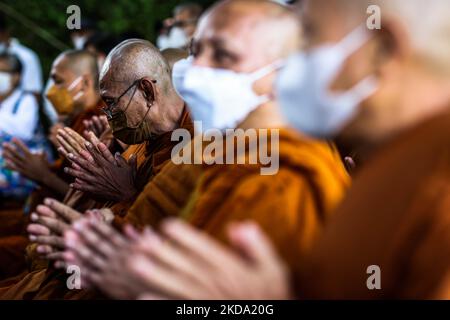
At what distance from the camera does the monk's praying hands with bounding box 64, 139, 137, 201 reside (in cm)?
393

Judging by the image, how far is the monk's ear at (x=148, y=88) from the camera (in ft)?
13.4

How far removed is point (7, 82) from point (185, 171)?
166 inches

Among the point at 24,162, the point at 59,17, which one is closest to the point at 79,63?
the point at 24,162

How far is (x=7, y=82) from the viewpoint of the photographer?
6973 mm

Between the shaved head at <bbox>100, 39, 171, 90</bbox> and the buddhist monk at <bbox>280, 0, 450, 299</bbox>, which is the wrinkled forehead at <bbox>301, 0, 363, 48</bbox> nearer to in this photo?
the buddhist monk at <bbox>280, 0, 450, 299</bbox>

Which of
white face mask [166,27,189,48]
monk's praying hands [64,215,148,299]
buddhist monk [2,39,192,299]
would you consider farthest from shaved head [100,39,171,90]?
white face mask [166,27,189,48]

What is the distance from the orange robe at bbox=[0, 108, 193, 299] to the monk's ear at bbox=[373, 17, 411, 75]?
1.90 meters

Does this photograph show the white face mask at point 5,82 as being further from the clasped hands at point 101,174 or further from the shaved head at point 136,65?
the clasped hands at point 101,174

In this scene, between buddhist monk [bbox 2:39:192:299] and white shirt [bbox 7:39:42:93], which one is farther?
white shirt [bbox 7:39:42:93]

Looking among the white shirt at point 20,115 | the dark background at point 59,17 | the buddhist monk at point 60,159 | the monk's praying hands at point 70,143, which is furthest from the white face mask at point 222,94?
the dark background at point 59,17

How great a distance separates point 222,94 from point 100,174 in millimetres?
1328

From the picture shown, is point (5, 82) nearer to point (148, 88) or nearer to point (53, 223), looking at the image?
point (148, 88)

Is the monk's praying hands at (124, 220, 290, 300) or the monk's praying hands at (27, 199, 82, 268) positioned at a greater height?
the monk's praying hands at (124, 220, 290, 300)

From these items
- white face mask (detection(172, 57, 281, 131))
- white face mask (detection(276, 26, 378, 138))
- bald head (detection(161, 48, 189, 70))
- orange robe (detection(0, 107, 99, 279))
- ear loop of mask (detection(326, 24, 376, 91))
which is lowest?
orange robe (detection(0, 107, 99, 279))
